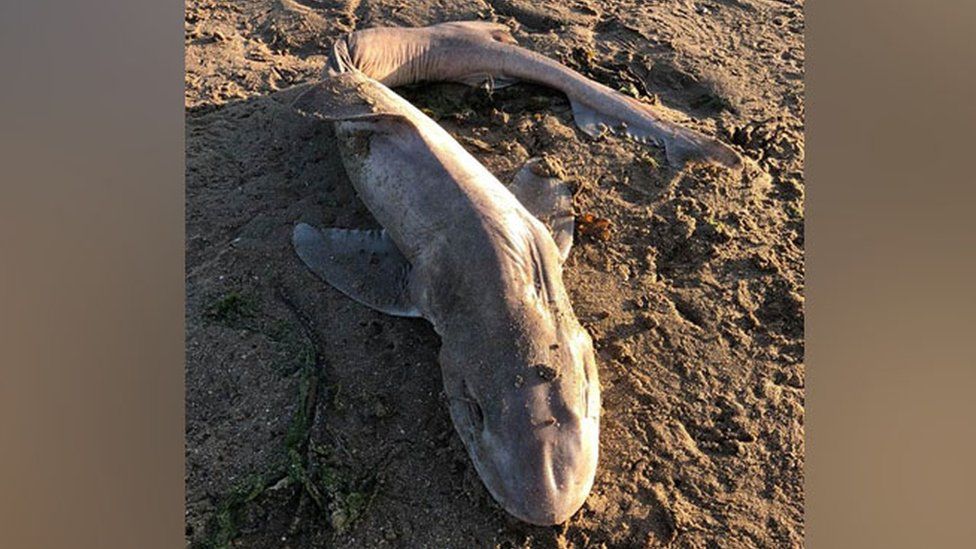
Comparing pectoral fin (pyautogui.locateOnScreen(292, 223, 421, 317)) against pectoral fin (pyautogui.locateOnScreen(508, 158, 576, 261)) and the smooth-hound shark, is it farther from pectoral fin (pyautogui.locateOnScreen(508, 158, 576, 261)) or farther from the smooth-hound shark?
pectoral fin (pyautogui.locateOnScreen(508, 158, 576, 261))

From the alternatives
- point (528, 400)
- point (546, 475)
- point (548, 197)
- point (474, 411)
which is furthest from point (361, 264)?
point (546, 475)

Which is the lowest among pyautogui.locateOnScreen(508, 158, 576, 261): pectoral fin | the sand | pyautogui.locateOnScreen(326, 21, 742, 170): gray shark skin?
the sand

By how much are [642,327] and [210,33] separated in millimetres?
4076

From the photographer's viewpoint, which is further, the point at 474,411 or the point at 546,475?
the point at 474,411

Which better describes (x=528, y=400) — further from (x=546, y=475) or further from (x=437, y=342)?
(x=437, y=342)

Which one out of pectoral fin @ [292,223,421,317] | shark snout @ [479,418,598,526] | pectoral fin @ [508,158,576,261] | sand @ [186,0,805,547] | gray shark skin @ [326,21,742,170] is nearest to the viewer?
shark snout @ [479,418,598,526]

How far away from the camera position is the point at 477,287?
379 centimetres

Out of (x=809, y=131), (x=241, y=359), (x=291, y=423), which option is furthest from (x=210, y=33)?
(x=809, y=131)

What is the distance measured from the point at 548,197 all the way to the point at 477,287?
1131mm

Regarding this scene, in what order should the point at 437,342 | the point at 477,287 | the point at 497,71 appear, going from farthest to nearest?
the point at 497,71
the point at 437,342
the point at 477,287

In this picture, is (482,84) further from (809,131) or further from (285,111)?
(809,131)

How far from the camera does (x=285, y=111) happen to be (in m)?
5.51

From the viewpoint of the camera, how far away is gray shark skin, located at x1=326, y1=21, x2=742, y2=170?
523 centimetres

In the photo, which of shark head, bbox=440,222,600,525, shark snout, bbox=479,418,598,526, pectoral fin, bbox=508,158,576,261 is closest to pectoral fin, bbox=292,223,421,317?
shark head, bbox=440,222,600,525
